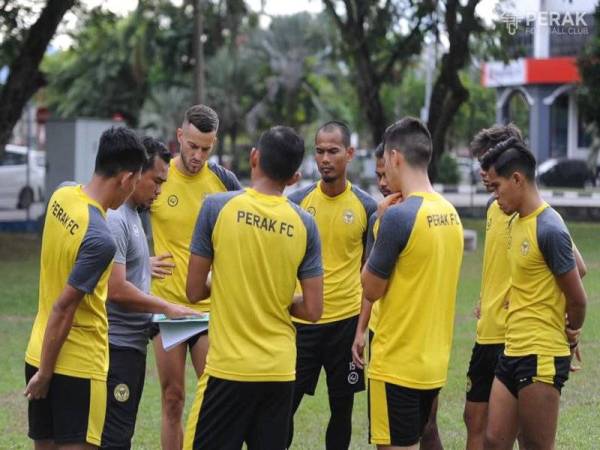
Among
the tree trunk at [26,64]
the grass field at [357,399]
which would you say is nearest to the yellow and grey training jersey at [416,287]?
the grass field at [357,399]

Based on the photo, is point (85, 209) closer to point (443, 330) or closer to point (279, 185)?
point (279, 185)

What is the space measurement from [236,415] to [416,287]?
104 cm

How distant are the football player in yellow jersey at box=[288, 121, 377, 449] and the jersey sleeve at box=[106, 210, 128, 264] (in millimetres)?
1620

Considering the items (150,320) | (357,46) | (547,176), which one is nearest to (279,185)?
(150,320)

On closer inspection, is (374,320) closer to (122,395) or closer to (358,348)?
(358,348)

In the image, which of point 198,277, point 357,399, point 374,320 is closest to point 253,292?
point 198,277

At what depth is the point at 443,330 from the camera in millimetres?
5703

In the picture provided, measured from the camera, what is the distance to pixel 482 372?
6.76 m

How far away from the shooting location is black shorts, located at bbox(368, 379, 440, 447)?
5.69 m

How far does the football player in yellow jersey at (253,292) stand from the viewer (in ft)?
17.3

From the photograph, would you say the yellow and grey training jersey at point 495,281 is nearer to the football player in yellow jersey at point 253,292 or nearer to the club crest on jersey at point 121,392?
the football player in yellow jersey at point 253,292

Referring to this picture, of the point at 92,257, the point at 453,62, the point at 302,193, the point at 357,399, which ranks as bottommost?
the point at 357,399

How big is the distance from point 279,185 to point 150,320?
4.48ft

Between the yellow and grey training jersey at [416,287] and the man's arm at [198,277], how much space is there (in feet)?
2.58
